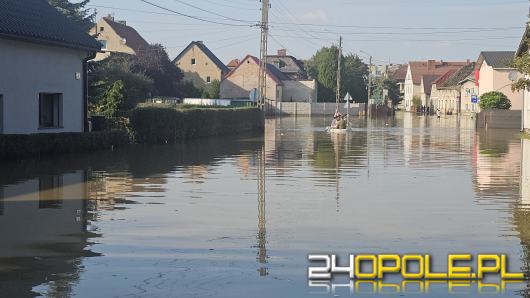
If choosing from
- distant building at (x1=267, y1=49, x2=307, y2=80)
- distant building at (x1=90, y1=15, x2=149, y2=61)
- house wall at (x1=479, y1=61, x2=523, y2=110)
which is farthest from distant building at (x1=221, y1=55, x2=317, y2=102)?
house wall at (x1=479, y1=61, x2=523, y2=110)

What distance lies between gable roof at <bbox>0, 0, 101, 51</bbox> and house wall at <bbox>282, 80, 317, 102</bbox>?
78290 millimetres

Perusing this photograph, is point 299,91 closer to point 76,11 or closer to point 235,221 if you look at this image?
point 76,11

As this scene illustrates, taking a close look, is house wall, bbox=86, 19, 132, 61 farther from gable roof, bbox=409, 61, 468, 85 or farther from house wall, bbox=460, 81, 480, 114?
gable roof, bbox=409, 61, 468, 85

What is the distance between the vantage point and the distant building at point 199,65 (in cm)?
10875

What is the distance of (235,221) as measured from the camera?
45.1ft

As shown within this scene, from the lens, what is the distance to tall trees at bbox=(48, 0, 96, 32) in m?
55.0

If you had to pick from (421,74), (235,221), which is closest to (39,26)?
(235,221)

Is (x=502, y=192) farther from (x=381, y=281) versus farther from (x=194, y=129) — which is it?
(x=194, y=129)

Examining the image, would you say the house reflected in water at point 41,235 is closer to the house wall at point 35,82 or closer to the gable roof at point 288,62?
the house wall at point 35,82

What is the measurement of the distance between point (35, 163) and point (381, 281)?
16.4 m

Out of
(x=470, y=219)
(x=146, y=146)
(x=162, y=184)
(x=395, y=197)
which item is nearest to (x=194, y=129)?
(x=146, y=146)

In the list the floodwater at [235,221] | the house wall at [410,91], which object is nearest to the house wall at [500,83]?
the floodwater at [235,221]

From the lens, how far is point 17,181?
19.1 metres

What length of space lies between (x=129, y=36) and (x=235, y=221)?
270ft
